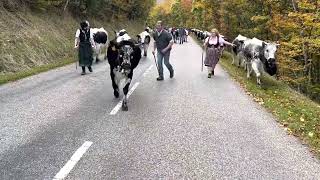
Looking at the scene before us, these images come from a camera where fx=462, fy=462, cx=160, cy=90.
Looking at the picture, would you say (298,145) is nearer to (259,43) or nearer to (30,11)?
(259,43)

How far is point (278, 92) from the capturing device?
15.0 meters

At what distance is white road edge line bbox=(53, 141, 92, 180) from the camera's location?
6059mm

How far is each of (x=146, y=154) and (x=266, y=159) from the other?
6.12ft

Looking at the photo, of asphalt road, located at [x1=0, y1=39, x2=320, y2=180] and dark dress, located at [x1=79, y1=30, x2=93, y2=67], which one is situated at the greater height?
dark dress, located at [x1=79, y1=30, x2=93, y2=67]

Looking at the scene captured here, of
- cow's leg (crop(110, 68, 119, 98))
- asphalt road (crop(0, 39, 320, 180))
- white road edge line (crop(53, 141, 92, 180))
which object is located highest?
cow's leg (crop(110, 68, 119, 98))

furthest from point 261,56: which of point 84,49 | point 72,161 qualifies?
point 72,161

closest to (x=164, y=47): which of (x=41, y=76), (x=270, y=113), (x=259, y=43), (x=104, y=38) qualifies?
(x=259, y=43)

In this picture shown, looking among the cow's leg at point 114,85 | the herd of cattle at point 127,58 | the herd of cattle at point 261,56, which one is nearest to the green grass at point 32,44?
the cow's leg at point 114,85

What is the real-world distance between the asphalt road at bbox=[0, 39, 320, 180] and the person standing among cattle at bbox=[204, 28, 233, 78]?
13.5 ft

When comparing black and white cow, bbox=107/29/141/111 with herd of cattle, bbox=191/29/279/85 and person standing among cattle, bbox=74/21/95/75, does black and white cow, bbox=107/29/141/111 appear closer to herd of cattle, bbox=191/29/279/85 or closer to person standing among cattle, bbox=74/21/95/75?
herd of cattle, bbox=191/29/279/85

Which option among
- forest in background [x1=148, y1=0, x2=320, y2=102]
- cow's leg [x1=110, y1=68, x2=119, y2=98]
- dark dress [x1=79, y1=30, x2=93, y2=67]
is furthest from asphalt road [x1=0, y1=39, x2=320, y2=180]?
forest in background [x1=148, y1=0, x2=320, y2=102]

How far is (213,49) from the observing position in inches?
698

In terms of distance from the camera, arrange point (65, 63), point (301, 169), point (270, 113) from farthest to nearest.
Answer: point (65, 63)
point (270, 113)
point (301, 169)

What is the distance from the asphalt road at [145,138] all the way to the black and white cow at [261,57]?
104 inches
